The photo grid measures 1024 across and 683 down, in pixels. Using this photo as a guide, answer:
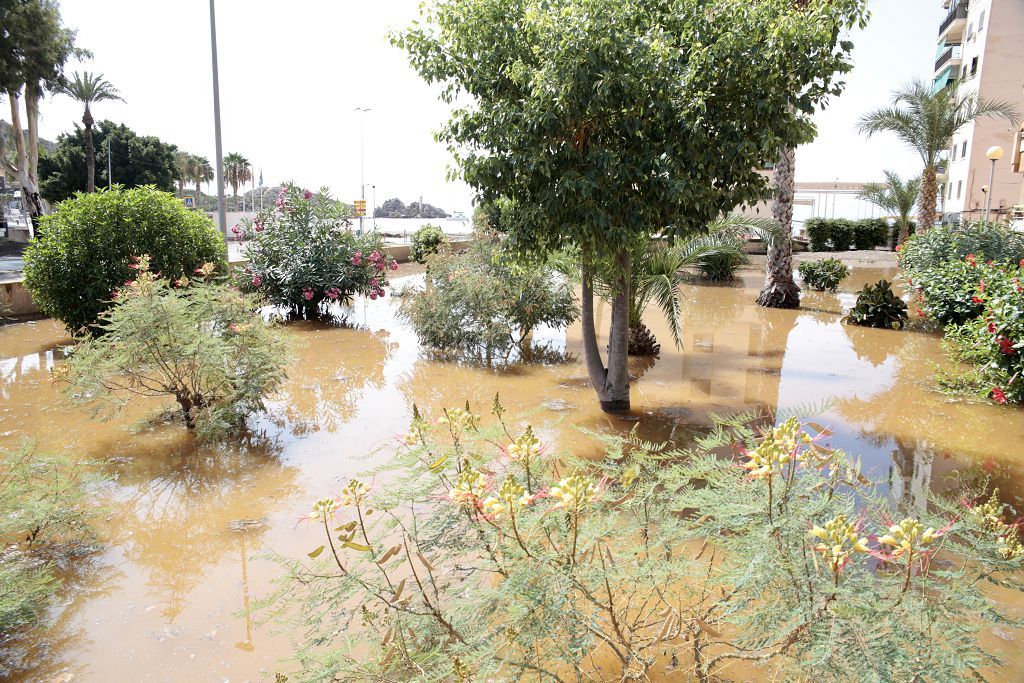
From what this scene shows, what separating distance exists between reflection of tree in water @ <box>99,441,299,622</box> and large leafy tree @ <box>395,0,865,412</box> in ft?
10.1

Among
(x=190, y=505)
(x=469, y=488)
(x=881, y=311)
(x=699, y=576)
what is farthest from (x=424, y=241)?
(x=469, y=488)

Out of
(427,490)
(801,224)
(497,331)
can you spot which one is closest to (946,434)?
(497,331)

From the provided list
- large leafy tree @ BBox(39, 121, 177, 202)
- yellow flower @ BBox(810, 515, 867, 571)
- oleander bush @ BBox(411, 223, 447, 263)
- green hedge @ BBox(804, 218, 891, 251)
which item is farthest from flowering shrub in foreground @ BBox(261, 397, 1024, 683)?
large leafy tree @ BBox(39, 121, 177, 202)

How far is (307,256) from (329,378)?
4.46m

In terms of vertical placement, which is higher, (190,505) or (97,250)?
(97,250)

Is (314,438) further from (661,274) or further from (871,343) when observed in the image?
(871,343)

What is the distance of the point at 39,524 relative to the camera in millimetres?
4488

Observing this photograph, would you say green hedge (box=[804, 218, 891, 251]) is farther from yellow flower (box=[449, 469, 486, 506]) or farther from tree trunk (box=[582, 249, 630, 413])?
yellow flower (box=[449, 469, 486, 506])

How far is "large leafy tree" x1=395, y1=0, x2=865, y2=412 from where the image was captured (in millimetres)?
5703

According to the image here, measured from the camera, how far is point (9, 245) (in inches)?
1437

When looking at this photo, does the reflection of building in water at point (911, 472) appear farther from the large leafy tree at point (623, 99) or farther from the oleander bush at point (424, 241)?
the oleander bush at point (424, 241)

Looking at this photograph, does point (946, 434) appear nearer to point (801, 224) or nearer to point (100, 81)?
point (801, 224)

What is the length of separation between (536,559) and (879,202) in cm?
3497

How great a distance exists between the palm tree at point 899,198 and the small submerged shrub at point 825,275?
11.6m
